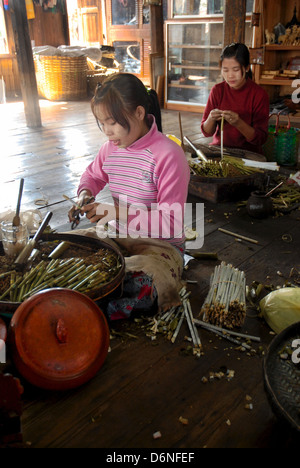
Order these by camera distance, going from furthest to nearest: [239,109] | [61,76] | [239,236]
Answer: [61,76] < [239,109] < [239,236]

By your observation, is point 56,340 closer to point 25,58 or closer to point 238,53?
point 238,53

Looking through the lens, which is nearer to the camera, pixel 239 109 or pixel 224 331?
pixel 224 331

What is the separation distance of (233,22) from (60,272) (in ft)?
14.5

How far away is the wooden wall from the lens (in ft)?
31.7

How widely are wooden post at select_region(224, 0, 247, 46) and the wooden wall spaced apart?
6.24 m

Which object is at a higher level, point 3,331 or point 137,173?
point 137,173

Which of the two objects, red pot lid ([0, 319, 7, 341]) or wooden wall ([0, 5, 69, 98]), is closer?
red pot lid ([0, 319, 7, 341])

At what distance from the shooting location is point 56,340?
1577 mm

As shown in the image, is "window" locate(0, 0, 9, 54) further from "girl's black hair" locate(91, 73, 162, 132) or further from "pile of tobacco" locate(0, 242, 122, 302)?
"pile of tobacco" locate(0, 242, 122, 302)

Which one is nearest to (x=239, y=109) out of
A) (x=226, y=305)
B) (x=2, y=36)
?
(x=226, y=305)

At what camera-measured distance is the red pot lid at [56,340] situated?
154 cm

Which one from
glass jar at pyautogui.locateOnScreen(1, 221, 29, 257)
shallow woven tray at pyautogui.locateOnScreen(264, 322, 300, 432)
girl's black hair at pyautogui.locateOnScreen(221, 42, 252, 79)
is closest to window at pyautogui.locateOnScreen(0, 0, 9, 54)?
girl's black hair at pyautogui.locateOnScreen(221, 42, 252, 79)
